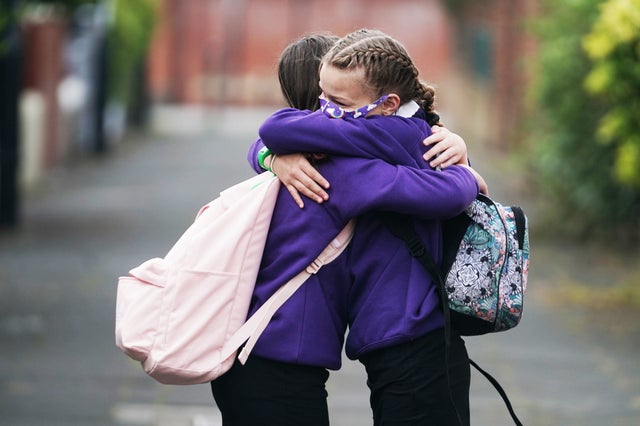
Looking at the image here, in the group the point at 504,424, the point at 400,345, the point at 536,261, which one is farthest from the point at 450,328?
the point at 536,261

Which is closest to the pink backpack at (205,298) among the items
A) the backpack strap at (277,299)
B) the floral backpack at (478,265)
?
the backpack strap at (277,299)

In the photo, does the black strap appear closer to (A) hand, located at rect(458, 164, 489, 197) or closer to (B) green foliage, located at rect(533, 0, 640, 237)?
(A) hand, located at rect(458, 164, 489, 197)

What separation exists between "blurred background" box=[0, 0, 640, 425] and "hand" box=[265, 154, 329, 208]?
0.75 m

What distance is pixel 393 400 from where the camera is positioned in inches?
122

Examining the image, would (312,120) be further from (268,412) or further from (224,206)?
(268,412)

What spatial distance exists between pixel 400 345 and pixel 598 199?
29.9ft

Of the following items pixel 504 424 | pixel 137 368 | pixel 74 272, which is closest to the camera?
pixel 504 424

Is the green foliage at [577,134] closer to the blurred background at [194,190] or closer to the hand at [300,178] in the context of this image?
the blurred background at [194,190]

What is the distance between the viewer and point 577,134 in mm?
12070

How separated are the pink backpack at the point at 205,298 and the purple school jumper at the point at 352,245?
39 mm

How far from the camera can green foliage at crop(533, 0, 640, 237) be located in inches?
464

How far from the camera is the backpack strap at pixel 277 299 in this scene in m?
3.12

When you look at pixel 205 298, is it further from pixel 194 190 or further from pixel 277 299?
pixel 194 190

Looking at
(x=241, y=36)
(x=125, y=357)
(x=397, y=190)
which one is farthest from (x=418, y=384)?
(x=241, y=36)
